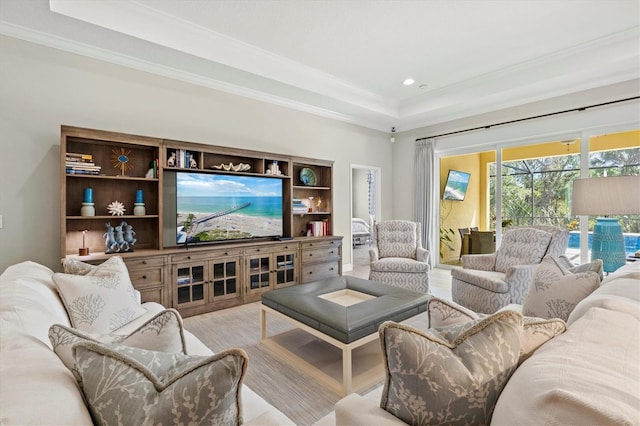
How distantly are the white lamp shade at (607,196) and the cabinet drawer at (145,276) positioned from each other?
13.2 ft

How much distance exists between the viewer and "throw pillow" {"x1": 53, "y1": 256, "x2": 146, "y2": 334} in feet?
5.74

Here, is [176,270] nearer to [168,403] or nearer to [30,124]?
[30,124]

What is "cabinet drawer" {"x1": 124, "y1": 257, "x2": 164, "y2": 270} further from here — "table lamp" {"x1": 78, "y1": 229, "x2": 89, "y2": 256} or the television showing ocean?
the television showing ocean

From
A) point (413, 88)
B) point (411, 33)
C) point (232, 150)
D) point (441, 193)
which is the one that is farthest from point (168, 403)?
point (441, 193)

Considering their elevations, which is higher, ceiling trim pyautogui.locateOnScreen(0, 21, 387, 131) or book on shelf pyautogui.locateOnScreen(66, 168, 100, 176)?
ceiling trim pyautogui.locateOnScreen(0, 21, 387, 131)

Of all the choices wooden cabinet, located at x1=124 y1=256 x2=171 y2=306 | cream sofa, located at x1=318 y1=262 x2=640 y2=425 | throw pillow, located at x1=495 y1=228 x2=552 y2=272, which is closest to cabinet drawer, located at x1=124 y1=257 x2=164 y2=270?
wooden cabinet, located at x1=124 y1=256 x2=171 y2=306

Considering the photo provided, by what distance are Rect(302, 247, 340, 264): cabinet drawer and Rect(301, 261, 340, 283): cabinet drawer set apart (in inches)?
3.3

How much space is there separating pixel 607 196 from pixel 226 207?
3.83 meters

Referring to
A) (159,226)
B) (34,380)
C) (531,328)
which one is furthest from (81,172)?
(531,328)

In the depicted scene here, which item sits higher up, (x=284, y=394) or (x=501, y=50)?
(x=501, y=50)

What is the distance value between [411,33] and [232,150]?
2.53m

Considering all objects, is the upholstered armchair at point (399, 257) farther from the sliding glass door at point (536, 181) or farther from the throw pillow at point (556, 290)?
the throw pillow at point (556, 290)

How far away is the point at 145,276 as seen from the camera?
10.4ft

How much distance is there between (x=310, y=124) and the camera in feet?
17.1
